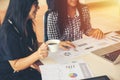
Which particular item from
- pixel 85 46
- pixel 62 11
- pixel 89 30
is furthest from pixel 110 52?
pixel 62 11

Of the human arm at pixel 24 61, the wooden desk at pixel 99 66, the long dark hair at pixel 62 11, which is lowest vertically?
the wooden desk at pixel 99 66

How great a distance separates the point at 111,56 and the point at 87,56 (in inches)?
6.0

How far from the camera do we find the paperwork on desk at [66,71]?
4.18 feet

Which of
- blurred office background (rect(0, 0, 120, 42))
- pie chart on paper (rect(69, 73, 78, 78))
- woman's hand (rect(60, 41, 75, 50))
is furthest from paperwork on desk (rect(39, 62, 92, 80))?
blurred office background (rect(0, 0, 120, 42))

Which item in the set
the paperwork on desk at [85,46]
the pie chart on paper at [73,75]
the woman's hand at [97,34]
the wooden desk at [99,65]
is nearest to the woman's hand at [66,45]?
the paperwork on desk at [85,46]

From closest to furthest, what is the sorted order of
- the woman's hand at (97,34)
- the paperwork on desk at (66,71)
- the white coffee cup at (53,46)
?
the paperwork on desk at (66,71) → the white coffee cup at (53,46) → the woman's hand at (97,34)

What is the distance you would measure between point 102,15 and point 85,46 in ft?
1.53

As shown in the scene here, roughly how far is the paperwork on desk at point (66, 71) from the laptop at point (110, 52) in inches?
6.9

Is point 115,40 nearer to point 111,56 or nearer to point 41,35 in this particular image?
point 111,56

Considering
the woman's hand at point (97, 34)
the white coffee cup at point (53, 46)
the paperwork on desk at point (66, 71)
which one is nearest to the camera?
the paperwork on desk at point (66, 71)

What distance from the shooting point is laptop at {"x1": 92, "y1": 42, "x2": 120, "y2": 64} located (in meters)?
1.50

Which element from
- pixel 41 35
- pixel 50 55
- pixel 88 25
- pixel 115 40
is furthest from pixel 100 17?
pixel 50 55

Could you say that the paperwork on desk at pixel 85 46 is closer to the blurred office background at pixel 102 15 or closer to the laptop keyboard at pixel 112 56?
the laptop keyboard at pixel 112 56

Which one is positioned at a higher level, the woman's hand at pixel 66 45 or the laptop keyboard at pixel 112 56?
the woman's hand at pixel 66 45
